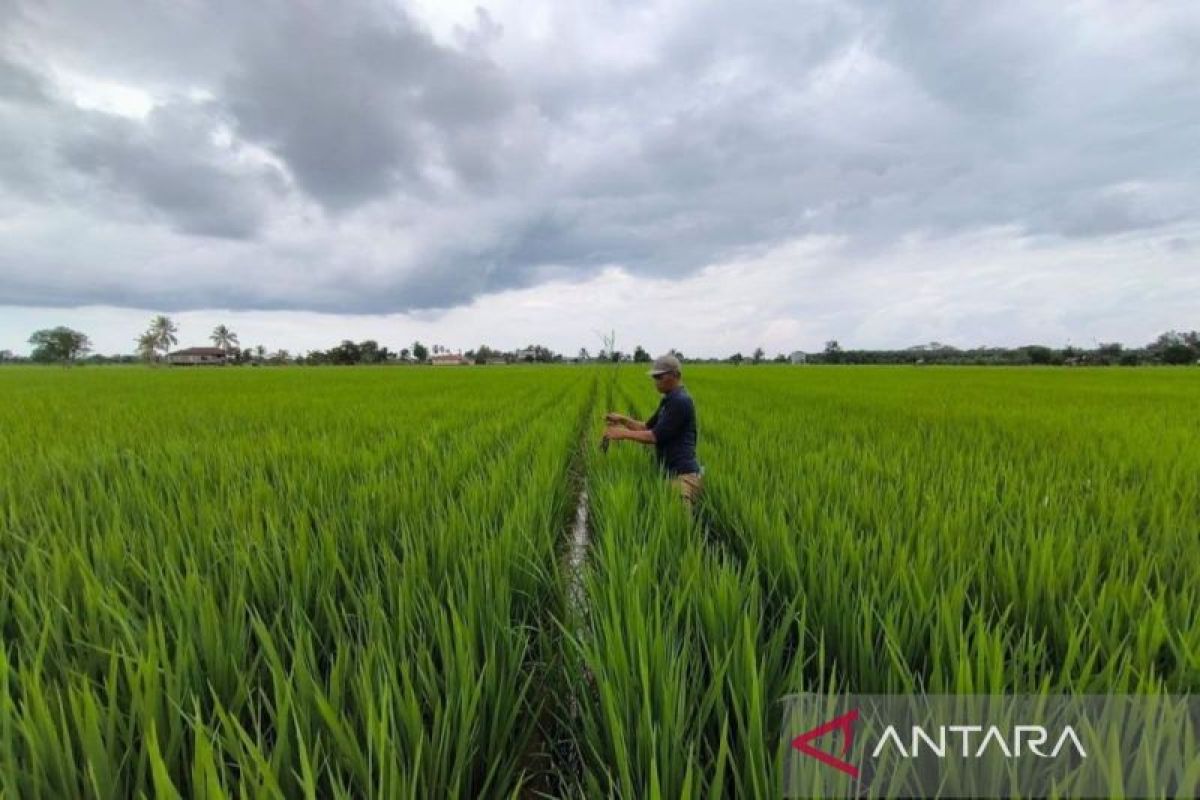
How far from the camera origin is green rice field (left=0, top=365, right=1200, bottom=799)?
1.07 metres

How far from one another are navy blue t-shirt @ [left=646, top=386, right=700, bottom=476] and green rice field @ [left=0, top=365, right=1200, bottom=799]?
242mm

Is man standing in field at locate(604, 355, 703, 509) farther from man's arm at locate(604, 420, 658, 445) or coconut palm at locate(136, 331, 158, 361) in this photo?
coconut palm at locate(136, 331, 158, 361)

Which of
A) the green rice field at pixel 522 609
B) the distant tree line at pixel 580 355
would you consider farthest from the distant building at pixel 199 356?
the green rice field at pixel 522 609

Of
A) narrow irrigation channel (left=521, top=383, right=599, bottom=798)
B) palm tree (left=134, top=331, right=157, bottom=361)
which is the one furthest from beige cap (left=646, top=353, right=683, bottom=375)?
palm tree (left=134, top=331, right=157, bottom=361)

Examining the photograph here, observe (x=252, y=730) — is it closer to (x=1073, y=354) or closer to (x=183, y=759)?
(x=183, y=759)

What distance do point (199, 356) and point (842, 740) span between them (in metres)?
116

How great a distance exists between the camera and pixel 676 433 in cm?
378

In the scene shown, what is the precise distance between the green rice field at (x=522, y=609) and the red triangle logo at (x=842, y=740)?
3.4 inches

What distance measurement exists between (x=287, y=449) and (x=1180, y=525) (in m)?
5.97

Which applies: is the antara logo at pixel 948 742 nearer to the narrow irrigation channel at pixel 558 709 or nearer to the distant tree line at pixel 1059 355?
the narrow irrigation channel at pixel 558 709

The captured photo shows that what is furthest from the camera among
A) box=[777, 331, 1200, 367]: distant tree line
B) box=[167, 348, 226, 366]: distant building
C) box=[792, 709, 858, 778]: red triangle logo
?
box=[167, 348, 226, 366]: distant building

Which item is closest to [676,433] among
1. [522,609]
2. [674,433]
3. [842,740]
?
[674,433]

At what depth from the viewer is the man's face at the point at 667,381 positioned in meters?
3.77

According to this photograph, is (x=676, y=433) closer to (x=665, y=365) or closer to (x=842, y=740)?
(x=665, y=365)
